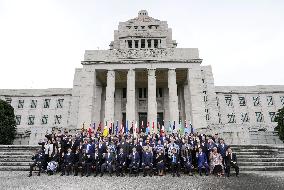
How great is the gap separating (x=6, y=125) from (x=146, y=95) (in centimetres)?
2040

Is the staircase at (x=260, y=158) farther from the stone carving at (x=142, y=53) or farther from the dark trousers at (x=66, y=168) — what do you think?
the stone carving at (x=142, y=53)

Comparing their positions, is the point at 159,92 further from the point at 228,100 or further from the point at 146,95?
the point at 228,100

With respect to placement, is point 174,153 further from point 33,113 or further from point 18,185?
point 33,113

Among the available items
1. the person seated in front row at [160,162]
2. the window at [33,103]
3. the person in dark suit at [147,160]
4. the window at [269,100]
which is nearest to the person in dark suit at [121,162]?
the person in dark suit at [147,160]

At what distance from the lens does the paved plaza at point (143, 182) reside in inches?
464

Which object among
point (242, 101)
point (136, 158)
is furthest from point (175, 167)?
point (242, 101)

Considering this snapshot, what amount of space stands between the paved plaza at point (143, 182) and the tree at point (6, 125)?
2733 cm

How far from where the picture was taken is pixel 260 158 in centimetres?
1852

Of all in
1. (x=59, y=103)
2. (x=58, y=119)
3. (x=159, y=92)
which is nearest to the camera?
(x=159, y=92)

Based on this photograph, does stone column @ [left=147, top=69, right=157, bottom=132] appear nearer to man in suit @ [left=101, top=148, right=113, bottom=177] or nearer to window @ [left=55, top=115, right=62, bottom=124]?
man in suit @ [left=101, top=148, right=113, bottom=177]

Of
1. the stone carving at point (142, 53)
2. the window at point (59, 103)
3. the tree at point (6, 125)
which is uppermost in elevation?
the stone carving at point (142, 53)

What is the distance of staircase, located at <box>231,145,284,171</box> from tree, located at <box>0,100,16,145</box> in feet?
106

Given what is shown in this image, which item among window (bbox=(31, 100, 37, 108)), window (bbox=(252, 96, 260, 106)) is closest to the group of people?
window (bbox=(31, 100, 37, 108))

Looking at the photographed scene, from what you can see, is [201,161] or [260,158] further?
[260,158]
